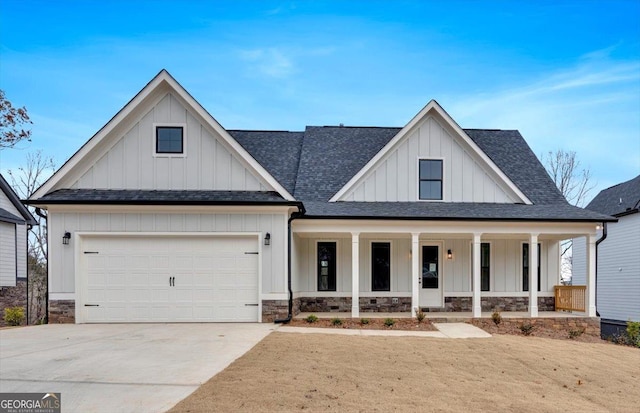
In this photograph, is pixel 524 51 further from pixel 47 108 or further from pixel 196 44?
pixel 47 108

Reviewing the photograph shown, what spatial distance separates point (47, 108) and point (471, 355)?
27.7 m

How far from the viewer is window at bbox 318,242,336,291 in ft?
49.0

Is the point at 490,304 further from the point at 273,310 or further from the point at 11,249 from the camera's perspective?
the point at 11,249

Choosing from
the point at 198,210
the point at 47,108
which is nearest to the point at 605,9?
the point at 198,210

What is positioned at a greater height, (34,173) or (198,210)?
(34,173)

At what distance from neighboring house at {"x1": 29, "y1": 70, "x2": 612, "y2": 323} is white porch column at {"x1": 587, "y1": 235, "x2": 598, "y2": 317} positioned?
0.21 feet

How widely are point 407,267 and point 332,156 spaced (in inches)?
188

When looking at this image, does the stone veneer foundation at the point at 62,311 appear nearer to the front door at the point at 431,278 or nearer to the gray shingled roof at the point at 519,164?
the front door at the point at 431,278

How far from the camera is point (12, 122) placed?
17266 mm

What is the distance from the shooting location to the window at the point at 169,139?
1261 centimetres

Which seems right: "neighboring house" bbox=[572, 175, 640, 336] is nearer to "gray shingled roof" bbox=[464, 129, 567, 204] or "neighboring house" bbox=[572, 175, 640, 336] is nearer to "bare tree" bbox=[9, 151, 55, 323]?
"gray shingled roof" bbox=[464, 129, 567, 204]

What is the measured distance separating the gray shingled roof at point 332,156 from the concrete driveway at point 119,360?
17.4 feet

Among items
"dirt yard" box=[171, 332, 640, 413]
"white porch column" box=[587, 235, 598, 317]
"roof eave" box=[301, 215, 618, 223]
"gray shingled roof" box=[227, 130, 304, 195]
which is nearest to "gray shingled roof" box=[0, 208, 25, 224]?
"gray shingled roof" box=[227, 130, 304, 195]

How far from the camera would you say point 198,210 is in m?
A: 12.1
